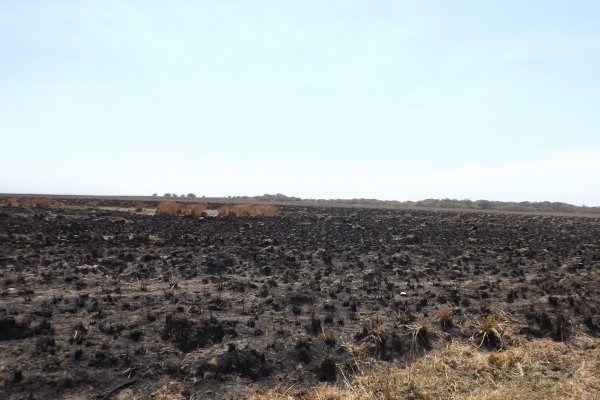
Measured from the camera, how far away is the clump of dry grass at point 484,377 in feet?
23.2

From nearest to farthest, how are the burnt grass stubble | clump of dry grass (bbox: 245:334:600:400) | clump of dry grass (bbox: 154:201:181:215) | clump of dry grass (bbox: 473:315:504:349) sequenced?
clump of dry grass (bbox: 245:334:600:400)
the burnt grass stubble
clump of dry grass (bbox: 473:315:504:349)
clump of dry grass (bbox: 154:201:181:215)

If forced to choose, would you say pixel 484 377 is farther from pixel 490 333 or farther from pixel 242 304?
pixel 242 304

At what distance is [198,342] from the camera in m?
8.61

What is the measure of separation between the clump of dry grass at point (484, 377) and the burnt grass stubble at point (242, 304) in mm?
448

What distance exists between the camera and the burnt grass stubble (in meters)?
7.70

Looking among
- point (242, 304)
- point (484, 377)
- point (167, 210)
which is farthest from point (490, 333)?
point (167, 210)

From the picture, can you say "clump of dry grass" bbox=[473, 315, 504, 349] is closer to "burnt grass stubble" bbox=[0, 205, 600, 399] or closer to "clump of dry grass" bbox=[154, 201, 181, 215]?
"burnt grass stubble" bbox=[0, 205, 600, 399]

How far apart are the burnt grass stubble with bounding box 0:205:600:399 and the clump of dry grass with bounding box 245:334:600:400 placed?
448 mm

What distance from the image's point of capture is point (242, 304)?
35.1 feet

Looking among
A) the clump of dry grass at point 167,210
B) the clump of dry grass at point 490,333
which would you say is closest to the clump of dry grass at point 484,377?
the clump of dry grass at point 490,333

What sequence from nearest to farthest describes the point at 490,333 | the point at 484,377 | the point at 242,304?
the point at 484,377, the point at 490,333, the point at 242,304

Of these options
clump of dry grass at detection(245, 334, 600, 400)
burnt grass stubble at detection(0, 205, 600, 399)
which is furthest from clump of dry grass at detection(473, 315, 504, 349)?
clump of dry grass at detection(245, 334, 600, 400)

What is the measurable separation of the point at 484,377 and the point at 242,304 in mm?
5039

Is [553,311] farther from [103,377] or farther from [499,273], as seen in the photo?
[103,377]
